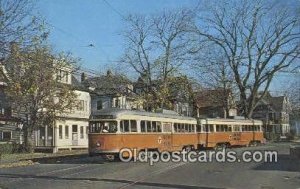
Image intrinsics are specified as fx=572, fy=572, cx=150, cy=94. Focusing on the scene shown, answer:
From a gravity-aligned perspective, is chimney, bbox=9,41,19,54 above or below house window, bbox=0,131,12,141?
above

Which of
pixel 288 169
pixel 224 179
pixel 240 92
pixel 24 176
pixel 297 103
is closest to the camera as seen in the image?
pixel 224 179

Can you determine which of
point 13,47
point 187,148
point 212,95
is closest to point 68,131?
point 187,148

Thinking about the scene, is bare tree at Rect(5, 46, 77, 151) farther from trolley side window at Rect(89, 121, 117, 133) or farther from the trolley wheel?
trolley side window at Rect(89, 121, 117, 133)

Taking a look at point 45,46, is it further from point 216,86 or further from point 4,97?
point 216,86

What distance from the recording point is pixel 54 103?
48.9m

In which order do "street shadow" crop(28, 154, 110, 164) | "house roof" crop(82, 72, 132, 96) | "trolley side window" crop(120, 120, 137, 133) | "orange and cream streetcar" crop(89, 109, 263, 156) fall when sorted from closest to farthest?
"orange and cream streetcar" crop(89, 109, 263, 156) → "trolley side window" crop(120, 120, 137, 133) → "street shadow" crop(28, 154, 110, 164) → "house roof" crop(82, 72, 132, 96)

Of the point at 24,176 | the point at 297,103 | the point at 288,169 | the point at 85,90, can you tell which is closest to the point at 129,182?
the point at 24,176

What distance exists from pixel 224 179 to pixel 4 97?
117ft

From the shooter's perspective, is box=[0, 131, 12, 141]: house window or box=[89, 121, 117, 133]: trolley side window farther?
box=[0, 131, 12, 141]: house window

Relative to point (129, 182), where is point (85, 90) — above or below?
above

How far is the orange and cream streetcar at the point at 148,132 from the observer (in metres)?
31.9

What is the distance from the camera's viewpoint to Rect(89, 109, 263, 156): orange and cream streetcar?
1257 inches

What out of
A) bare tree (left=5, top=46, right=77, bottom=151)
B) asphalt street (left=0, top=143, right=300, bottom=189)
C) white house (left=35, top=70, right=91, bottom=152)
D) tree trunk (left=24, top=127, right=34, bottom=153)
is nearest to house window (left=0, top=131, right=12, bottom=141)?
white house (left=35, top=70, right=91, bottom=152)

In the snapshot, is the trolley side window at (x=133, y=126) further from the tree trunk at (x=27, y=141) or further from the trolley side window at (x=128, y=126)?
the tree trunk at (x=27, y=141)
